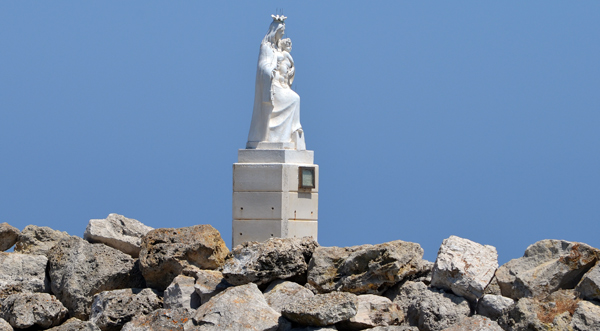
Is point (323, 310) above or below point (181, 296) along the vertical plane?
below

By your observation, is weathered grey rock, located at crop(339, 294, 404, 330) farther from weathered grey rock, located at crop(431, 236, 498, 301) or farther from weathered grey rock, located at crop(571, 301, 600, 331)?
weathered grey rock, located at crop(571, 301, 600, 331)

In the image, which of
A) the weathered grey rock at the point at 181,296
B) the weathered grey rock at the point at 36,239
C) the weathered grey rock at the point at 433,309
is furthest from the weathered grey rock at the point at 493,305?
the weathered grey rock at the point at 36,239

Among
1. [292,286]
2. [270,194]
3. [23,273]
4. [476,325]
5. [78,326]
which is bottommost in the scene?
[476,325]

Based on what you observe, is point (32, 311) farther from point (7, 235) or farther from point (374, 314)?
point (374, 314)

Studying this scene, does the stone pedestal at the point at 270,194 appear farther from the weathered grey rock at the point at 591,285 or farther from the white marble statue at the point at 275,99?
the weathered grey rock at the point at 591,285

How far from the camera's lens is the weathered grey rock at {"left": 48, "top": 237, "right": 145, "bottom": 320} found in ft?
35.2

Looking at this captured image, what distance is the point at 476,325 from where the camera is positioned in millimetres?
8156

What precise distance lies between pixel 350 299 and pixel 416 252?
58.8 inches

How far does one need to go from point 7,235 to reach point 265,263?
15.4 feet

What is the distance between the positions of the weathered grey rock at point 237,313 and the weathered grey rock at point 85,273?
2.08 m

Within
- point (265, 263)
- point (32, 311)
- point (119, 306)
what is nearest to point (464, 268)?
point (265, 263)

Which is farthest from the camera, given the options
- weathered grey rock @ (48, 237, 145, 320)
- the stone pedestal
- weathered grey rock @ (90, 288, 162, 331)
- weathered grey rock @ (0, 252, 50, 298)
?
the stone pedestal

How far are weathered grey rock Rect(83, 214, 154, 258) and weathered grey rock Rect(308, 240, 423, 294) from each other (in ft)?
9.20

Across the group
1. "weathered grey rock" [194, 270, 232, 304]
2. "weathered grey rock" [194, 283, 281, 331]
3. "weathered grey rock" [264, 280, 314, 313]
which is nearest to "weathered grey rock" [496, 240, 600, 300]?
"weathered grey rock" [264, 280, 314, 313]
